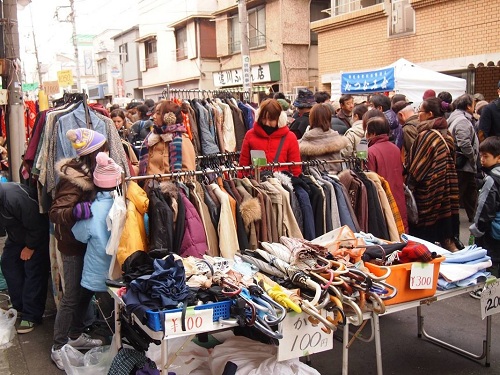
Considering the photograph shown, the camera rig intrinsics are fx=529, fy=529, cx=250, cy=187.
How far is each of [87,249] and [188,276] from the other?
4.07ft

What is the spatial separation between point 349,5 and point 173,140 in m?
12.3

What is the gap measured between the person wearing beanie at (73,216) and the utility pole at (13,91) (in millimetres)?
3045

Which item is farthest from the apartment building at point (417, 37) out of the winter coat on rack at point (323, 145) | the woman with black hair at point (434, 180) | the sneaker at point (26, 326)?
the sneaker at point (26, 326)

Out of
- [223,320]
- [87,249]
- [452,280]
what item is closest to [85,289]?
[87,249]

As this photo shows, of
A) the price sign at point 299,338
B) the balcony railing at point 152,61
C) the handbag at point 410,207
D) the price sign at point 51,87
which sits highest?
the balcony railing at point 152,61

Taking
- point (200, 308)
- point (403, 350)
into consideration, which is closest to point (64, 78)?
point (403, 350)

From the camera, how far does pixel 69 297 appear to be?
13.7 ft

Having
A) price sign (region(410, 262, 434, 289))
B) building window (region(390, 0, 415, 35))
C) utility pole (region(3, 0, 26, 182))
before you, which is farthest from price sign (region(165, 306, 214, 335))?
building window (region(390, 0, 415, 35))

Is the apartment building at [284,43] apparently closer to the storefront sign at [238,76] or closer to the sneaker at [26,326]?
the storefront sign at [238,76]

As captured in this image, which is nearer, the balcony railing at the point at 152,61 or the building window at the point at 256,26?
the building window at the point at 256,26

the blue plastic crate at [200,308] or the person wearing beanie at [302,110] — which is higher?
the person wearing beanie at [302,110]

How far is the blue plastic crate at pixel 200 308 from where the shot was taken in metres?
2.63

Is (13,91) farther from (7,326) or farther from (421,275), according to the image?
(421,275)

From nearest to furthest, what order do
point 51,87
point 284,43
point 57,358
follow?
1. point 57,358
2. point 51,87
3. point 284,43
